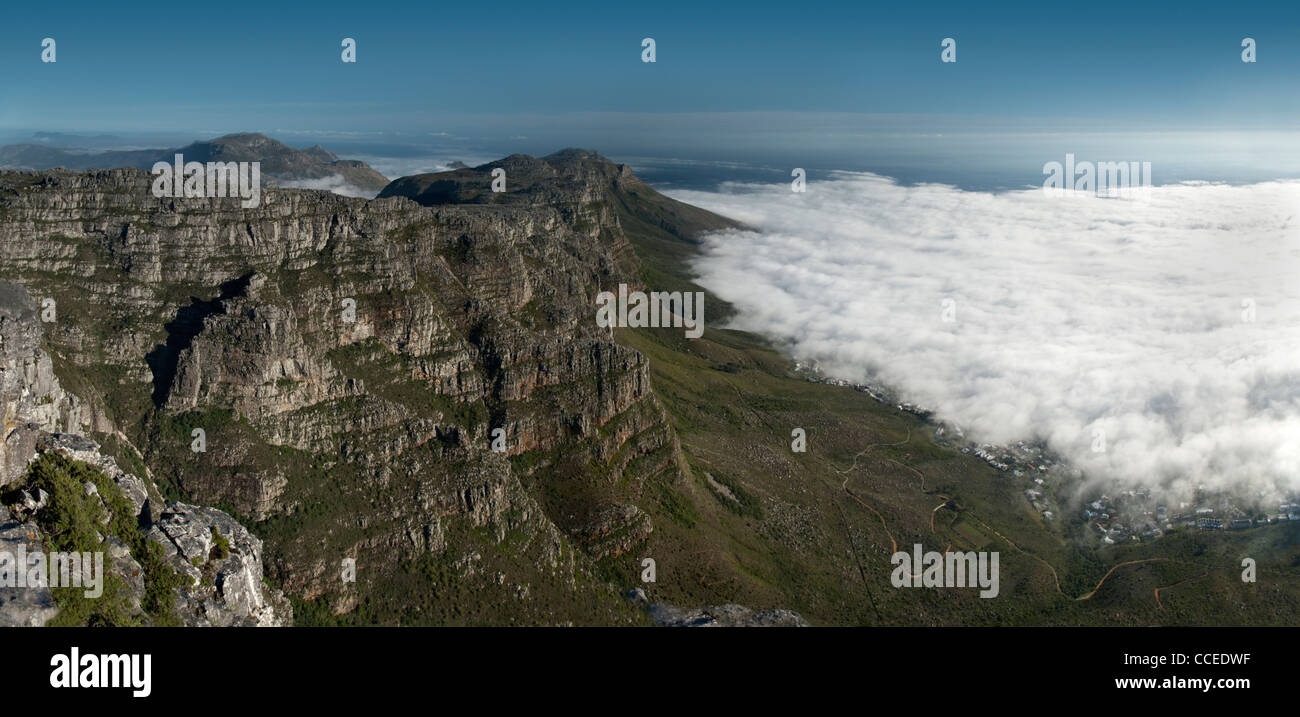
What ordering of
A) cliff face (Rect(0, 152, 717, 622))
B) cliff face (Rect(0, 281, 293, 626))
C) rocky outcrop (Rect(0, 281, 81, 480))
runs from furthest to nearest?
cliff face (Rect(0, 152, 717, 622)), rocky outcrop (Rect(0, 281, 81, 480)), cliff face (Rect(0, 281, 293, 626))

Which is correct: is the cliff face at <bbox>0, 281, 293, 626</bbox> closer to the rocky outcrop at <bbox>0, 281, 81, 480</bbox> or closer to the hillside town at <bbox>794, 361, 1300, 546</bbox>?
the rocky outcrop at <bbox>0, 281, 81, 480</bbox>

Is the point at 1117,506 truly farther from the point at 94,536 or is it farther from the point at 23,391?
the point at 23,391

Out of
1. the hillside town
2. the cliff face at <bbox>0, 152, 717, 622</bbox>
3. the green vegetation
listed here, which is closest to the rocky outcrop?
the green vegetation

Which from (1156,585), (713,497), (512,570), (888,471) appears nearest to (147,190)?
(512,570)

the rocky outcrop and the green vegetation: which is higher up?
the rocky outcrop

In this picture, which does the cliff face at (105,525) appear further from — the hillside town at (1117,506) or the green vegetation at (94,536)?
the hillside town at (1117,506)

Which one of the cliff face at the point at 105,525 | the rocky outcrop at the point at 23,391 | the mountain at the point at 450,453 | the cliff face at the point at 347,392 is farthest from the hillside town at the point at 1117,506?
the rocky outcrop at the point at 23,391

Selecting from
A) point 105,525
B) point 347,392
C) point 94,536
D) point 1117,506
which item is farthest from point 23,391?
point 1117,506
